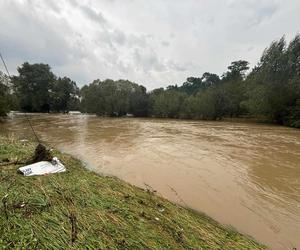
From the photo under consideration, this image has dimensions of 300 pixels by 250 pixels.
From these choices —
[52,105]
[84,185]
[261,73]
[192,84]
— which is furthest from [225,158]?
[192,84]

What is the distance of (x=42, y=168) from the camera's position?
4.55 m

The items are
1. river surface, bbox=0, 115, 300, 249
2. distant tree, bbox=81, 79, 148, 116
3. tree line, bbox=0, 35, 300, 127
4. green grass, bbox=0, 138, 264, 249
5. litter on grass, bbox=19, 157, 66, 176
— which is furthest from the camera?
distant tree, bbox=81, 79, 148, 116

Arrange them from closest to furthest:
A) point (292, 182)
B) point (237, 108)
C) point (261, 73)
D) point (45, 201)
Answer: point (45, 201), point (292, 182), point (261, 73), point (237, 108)

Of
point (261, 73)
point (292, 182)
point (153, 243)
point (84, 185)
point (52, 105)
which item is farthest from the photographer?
point (52, 105)

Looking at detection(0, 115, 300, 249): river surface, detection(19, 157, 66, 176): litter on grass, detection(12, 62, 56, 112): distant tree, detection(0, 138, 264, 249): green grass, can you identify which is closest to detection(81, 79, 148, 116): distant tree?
detection(12, 62, 56, 112): distant tree

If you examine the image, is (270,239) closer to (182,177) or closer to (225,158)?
(182,177)

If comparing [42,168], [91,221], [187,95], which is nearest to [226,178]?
[91,221]

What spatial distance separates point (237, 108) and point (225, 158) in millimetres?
25366

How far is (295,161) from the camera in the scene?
25.3ft

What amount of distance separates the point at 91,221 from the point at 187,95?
3897 centimetres

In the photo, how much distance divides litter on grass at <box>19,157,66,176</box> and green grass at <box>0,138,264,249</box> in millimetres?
443

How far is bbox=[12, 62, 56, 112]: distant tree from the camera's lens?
4619 cm

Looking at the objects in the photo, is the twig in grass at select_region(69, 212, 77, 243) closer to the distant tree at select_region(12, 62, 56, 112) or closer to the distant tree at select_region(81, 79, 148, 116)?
the distant tree at select_region(81, 79, 148, 116)

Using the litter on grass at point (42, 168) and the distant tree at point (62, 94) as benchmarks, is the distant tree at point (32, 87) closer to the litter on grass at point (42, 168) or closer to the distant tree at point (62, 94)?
the distant tree at point (62, 94)
